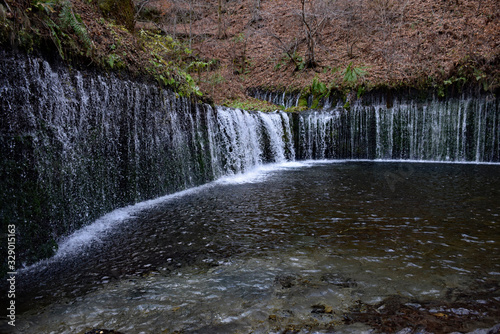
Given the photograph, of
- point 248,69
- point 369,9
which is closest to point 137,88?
point 248,69

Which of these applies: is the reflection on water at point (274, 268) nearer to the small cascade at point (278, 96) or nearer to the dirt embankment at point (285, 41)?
the dirt embankment at point (285, 41)

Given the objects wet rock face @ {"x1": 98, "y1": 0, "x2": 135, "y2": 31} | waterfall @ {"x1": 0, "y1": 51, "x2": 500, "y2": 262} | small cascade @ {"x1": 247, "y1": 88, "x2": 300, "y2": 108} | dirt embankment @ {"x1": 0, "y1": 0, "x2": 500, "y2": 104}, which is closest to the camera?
waterfall @ {"x1": 0, "y1": 51, "x2": 500, "y2": 262}

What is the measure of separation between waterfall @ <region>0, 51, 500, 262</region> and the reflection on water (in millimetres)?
890

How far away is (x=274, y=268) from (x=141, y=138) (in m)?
4.69

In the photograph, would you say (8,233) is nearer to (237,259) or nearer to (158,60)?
(237,259)

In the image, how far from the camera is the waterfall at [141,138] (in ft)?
12.5

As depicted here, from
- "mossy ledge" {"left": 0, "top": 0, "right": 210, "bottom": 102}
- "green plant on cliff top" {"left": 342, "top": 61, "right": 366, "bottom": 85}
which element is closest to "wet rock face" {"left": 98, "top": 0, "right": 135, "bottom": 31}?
"mossy ledge" {"left": 0, "top": 0, "right": 210, "bottom": 102}

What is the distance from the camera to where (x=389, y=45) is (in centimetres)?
1612

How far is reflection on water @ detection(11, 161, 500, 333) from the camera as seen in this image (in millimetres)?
2507

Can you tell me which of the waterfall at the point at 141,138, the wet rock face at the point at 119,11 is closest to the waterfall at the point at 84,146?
the waterfall at the point at 141,138

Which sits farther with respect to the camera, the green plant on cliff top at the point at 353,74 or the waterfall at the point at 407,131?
the green plant on cliff top at the point at 353,74

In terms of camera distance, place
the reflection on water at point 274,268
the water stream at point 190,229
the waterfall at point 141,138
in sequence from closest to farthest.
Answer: the reflection on water at point 274,268 < the water stream at point 190,229 < the waterfall at point 141,138

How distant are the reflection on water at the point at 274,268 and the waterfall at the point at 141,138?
890 mm

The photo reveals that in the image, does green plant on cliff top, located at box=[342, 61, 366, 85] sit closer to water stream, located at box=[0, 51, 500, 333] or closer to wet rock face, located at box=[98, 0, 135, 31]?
water stream, located at box=[0, 51, 500, 333]
